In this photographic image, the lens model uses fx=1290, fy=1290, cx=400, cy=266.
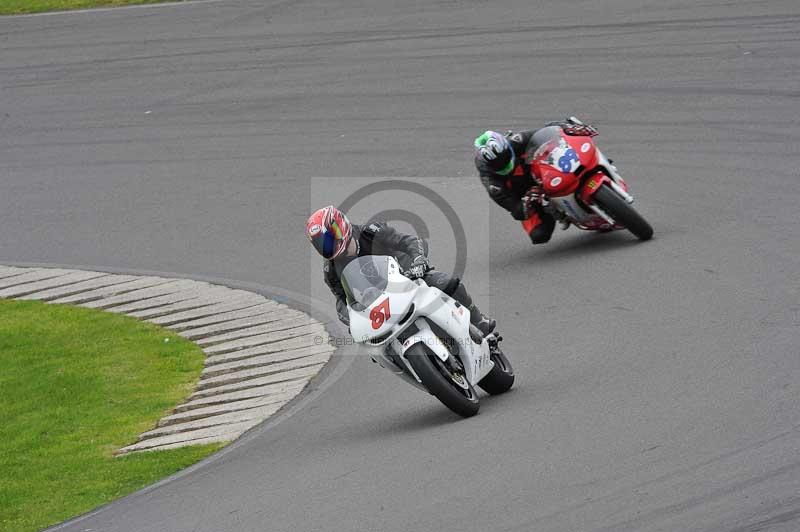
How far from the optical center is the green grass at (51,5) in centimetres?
2695

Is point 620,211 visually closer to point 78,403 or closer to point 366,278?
point 366,278

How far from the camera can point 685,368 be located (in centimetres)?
888

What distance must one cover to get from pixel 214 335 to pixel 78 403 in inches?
72.2

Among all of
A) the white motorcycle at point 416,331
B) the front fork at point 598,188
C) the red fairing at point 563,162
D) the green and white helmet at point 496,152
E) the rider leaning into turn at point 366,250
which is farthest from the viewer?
the green and white helmet at point 496,152


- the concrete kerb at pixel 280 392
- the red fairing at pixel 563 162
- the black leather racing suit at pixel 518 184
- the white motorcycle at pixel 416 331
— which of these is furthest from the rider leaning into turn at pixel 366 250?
the black leather racing suit at pixel 518 184

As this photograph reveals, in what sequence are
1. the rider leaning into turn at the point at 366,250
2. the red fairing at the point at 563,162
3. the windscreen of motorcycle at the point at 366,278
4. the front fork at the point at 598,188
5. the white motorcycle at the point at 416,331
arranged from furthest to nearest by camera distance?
the red fairing at the point at 563,162 → the front fork at the point at 598,188 → the rider leaning into turn at the point at 366,250 → the windscreen of motorcycle at the point at 366,278 → the white motorcycle at the point at 416,331

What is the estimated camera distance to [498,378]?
9.48 metres

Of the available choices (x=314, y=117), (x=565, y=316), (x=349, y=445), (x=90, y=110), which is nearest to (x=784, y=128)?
(x=565, y=316)

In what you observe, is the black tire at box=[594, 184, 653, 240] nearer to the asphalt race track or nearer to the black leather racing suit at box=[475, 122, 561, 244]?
the asphalt race track

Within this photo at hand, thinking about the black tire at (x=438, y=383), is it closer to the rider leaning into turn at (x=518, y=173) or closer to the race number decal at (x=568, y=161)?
the race number decal at (x=568, y=161)

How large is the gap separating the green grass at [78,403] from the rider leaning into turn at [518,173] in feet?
11.5

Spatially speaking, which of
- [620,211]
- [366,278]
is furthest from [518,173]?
[366,278]

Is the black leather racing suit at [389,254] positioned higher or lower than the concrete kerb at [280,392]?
higher

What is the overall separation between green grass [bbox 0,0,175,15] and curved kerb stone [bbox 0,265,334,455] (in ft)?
40.2
